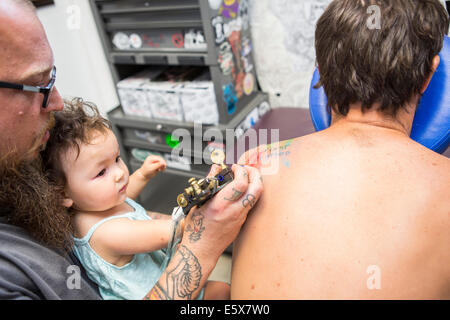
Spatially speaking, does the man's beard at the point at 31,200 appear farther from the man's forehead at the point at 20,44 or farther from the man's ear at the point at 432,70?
the man's ear at the point at 432,70

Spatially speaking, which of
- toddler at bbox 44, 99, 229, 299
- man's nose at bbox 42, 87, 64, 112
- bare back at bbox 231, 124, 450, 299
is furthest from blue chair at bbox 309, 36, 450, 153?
man's nose at bbox 42, 87, 64, 112

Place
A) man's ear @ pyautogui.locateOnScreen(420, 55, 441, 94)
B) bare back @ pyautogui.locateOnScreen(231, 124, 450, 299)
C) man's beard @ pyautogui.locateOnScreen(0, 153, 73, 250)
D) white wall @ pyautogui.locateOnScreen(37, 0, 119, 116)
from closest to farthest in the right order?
1. bare back @ pyautogui.locateOnScreen(231, 124, 450, 299)
2. man's beard @ pyautogui.locateOnScreen(0, 153, 73, 250)
3. man's ear @ pyautogui.locateOnScreen(420, 55, 441, 94)
4. white wall @ pyautogui.locateOnScreen(37, 0, 119, 116)

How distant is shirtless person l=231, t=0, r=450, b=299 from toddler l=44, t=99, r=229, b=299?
13.0 inches

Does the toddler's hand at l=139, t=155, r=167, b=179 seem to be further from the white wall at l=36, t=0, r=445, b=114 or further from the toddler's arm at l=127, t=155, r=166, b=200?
the white wall at l=36, t=0, r=445, b=114

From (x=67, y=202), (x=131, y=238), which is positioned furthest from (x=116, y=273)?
(x=67, y=202)

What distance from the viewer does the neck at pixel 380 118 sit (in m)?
0.88

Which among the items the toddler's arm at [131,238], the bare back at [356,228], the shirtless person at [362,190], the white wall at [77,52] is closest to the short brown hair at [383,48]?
the shirtless person at [362,190]

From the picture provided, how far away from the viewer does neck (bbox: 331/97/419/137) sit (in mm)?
875

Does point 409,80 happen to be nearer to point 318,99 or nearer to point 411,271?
point 318,99

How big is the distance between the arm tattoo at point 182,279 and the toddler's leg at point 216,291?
0.36m

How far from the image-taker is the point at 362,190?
2.34ft

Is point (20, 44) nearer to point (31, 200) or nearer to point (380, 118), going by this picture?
point (31, 200)
